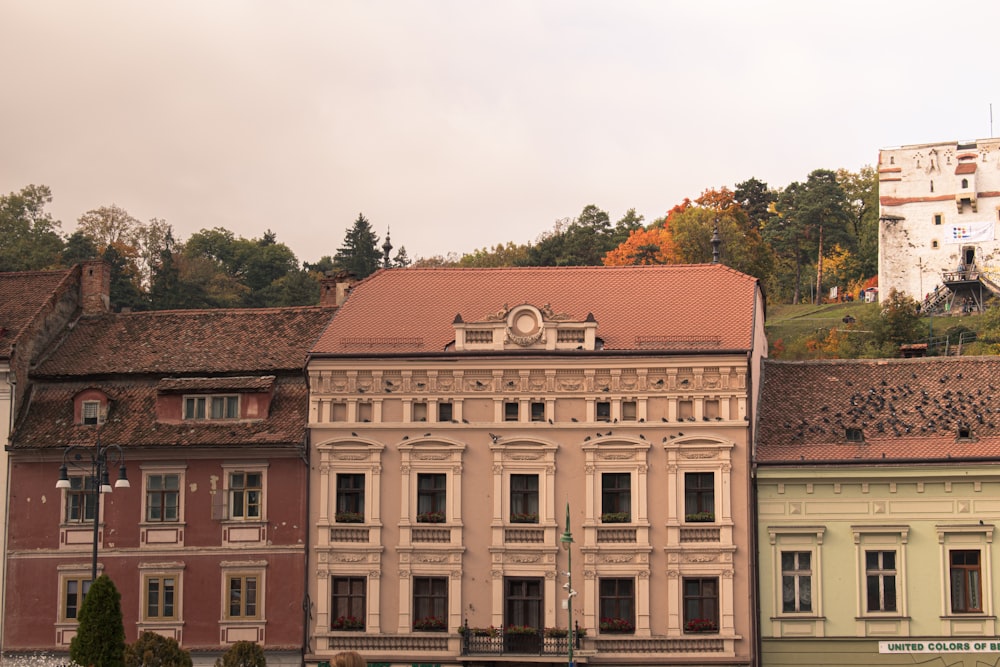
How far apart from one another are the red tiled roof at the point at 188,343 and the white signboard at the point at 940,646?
64.4 ft

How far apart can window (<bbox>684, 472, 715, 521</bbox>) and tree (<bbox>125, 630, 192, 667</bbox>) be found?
14.9 m

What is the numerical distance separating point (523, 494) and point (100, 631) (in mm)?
15203

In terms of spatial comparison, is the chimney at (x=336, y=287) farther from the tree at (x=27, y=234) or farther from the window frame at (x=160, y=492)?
the tree at (x=27, y=234)

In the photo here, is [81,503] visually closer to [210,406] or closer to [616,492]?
[210,406]

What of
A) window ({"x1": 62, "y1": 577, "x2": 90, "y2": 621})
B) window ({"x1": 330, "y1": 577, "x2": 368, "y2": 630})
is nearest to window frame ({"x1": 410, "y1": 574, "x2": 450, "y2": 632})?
window ({"x1": 330, "y1": 577, "x2": 368, "y2": 630})

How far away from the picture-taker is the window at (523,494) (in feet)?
151

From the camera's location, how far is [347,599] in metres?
46.1

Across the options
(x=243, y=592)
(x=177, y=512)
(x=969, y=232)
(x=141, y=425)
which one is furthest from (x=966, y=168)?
(x=243, y=592)

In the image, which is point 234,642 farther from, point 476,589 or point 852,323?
point 852,323

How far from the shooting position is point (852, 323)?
118000mm

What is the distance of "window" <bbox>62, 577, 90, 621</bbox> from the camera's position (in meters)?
46.5

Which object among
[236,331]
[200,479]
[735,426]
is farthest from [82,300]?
[735,426]

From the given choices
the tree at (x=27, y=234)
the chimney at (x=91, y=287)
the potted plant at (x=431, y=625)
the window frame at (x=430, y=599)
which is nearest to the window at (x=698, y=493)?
the window frame at (x=430, y=599)

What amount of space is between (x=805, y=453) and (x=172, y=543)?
19.2 m
